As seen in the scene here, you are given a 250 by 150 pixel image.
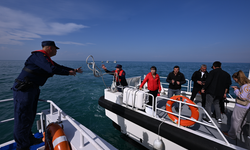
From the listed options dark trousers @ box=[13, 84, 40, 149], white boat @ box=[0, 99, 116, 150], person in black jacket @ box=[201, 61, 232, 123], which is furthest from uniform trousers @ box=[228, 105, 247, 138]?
dark trousers @ box=[13, 84, 40, 149]

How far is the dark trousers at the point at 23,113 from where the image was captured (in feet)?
6.32

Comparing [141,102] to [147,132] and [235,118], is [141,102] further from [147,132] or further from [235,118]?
[235,118]

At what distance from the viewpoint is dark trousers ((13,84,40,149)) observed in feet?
6.32

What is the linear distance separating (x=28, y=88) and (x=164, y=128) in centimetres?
306

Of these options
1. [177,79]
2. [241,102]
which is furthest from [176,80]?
[241,102]

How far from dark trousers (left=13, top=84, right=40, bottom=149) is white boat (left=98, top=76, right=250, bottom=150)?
232 centimetres

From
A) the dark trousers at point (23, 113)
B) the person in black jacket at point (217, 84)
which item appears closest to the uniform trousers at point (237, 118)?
the person in black jacket at point (217, 84)

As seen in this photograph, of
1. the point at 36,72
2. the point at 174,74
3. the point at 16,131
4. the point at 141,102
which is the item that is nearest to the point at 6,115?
the point at 16,131

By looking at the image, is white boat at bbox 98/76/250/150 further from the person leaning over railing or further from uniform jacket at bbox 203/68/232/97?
uniform jacket at bbox 203/68/232/97

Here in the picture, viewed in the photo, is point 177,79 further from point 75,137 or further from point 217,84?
point 75,137

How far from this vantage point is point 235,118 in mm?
2613

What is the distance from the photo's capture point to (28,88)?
195 cm

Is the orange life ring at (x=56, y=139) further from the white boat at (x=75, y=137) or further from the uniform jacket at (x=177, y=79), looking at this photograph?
the uniform jacket at (x=177, y=79)

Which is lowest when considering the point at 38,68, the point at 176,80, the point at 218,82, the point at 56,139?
the point at 56,139
